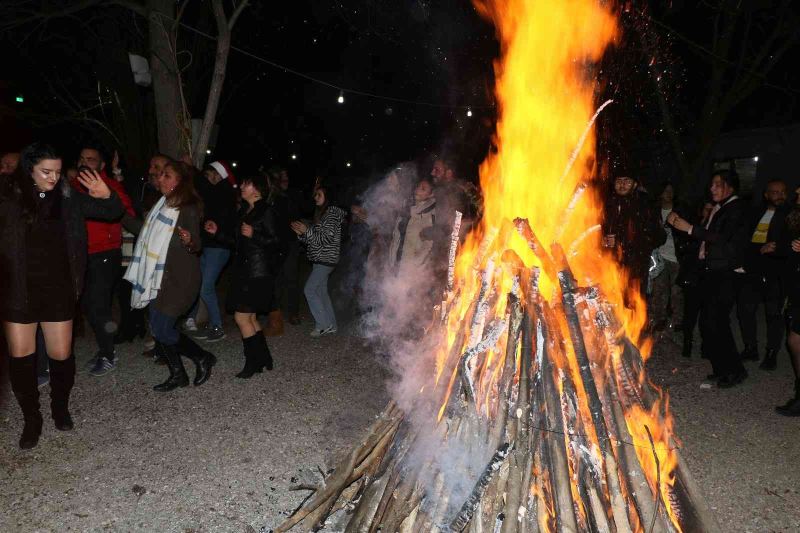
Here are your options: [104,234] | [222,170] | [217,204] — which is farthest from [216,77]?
[104,234]

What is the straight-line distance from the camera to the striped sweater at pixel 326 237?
7117 mm

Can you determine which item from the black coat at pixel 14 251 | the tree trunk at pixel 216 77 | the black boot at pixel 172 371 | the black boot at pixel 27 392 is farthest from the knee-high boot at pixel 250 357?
the tree trunk at pixel 216 77

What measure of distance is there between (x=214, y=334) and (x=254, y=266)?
183 cm

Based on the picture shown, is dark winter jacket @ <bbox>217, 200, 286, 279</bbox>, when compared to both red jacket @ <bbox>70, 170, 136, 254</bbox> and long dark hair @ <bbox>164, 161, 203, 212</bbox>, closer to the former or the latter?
long dark hair @ <bbox>164, 161, 203, 212</bbox>

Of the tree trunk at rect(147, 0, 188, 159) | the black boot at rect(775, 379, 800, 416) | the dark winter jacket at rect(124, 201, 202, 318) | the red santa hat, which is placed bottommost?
the black boot at rect(775, 379, 800, 416)

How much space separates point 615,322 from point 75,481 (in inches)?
140

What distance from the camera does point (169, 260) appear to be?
504cm

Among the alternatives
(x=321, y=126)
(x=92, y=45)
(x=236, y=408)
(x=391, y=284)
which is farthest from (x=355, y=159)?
(x=236, y=408)

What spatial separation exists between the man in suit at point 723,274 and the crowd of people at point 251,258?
1cm

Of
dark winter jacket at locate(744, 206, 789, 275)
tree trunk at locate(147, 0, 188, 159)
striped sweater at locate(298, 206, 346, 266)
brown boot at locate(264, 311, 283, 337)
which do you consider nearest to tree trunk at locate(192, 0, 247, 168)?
tree trunk at locate(147, 0, 188, 159)

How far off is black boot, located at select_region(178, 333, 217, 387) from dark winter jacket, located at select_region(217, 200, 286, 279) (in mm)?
830

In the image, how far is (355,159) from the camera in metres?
39.3

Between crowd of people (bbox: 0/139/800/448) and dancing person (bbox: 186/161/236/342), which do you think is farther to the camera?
dancing person (bbox: 186/161/236/342)

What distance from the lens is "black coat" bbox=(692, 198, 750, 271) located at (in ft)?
18.5
